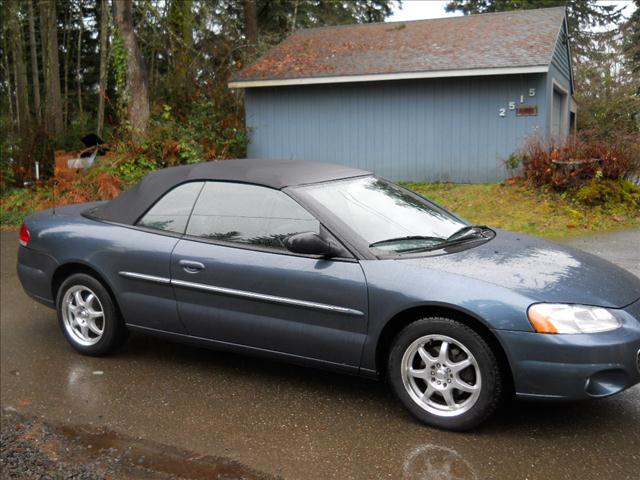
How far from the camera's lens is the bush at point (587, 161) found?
1162 centimetres

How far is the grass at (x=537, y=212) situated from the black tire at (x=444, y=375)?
22.8 feet

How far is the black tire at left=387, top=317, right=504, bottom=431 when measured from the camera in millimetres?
3687

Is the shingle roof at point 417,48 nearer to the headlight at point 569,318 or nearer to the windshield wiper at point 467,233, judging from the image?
the windshield wiper at point 467,233

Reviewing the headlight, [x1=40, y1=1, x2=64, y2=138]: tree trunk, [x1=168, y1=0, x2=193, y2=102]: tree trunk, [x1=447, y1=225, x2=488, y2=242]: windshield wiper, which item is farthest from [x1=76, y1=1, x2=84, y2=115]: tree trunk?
the headlight

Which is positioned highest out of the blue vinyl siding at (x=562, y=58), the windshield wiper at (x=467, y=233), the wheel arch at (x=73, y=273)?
the blue vinyl siding at (x=562, y=58)

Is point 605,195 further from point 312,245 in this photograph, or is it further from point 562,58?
point 312,245

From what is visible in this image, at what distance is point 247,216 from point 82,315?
1.68 metres

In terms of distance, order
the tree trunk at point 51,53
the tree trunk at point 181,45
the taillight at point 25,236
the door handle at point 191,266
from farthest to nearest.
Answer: the tree trunk at point 51,53 < the tree trunk at point 181,45 < the taillight at point 25,236 < the door handle at point 191,266

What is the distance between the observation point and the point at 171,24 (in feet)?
65.2

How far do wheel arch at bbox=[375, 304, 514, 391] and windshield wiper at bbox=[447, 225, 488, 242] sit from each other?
0.79 metres

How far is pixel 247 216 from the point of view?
462 centimetres

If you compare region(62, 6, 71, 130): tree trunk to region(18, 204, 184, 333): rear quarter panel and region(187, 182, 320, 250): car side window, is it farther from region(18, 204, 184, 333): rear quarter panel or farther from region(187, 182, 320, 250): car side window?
region(187, 182, 320, 250): car side window

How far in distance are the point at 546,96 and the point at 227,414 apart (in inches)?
512

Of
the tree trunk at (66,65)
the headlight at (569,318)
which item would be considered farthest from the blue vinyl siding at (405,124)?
the tree trunk at (66,65)
